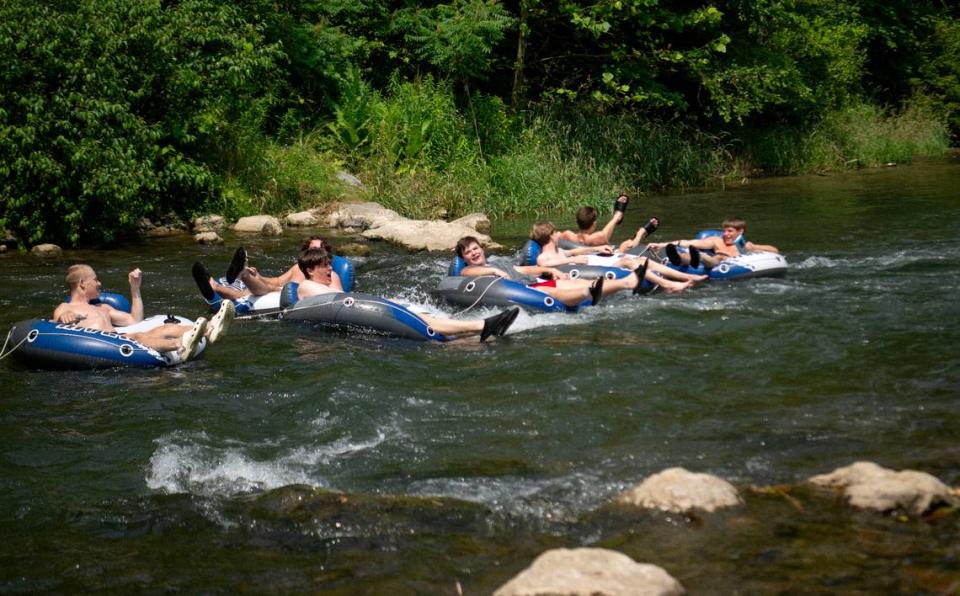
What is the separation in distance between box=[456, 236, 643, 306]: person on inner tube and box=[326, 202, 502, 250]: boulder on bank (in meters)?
3.58

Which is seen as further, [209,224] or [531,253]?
[209,224]

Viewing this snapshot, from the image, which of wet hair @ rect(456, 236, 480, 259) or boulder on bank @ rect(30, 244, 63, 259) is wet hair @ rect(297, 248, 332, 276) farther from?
boulder on bank @ rect(30, 244, 63, 259)

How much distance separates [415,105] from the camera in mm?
19031

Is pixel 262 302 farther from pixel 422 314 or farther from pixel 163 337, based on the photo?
pixel 422 314

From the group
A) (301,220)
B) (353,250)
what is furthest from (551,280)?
(301,220)

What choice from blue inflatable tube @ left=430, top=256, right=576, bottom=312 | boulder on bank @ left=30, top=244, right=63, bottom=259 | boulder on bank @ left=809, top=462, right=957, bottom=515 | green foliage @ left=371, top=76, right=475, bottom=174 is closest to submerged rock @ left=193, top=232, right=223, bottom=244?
boulder on bank @ left=30, top=244, right=63, bottom=259

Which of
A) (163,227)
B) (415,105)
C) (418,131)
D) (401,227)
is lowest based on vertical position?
(401,227)

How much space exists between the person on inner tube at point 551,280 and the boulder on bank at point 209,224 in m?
6.25

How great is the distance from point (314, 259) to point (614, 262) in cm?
313

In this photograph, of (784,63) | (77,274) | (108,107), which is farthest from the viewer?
(784,63)

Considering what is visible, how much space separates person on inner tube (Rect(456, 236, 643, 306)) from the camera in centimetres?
988

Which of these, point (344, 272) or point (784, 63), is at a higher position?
point (784, 63)

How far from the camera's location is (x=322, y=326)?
9695mm

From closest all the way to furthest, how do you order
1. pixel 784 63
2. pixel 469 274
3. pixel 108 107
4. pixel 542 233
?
pixel 469 274, pixel 542 233, pixel 108 107, pixel 784 63
